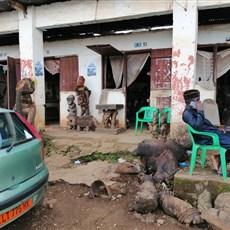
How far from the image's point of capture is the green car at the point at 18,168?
8.96 feet

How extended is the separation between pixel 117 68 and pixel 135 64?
63 centimetres

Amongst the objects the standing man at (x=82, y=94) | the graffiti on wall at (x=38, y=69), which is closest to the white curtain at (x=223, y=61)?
the standing man at (x=82, y=94)

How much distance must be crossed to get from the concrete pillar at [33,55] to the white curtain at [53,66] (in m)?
1.88

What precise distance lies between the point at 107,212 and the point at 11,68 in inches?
291

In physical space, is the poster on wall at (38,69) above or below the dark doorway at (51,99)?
above

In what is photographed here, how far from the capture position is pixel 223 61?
26.3 ft

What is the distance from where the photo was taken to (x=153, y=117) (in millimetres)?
7816

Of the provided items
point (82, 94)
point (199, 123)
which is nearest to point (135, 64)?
point (82, 94)

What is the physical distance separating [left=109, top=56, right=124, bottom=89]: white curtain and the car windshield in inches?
230

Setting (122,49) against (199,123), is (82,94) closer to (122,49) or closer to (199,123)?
(122,49)

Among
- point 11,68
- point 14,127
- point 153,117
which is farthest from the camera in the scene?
point 11,68

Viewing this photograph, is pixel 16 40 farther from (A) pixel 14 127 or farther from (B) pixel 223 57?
(A) pixel 14 127

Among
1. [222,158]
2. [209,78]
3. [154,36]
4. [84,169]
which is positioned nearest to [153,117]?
[209,78]

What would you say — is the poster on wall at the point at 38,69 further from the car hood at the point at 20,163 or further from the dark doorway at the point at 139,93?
the car hood at the point at 20,163
